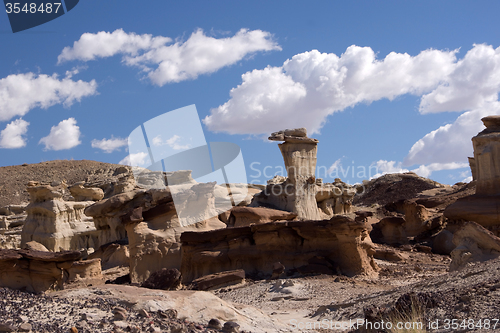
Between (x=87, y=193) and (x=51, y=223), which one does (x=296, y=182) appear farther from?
(x=87, y=193)

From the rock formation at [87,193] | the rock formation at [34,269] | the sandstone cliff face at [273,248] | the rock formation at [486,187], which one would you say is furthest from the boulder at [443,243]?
the rock formation at [87,193]

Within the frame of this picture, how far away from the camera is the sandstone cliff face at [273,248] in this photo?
1212 cm

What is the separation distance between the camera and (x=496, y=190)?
18141mm

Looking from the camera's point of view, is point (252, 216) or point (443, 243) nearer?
point (252, 216)

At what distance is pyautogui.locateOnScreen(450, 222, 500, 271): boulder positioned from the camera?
33.7ft

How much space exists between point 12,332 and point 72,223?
18.9 meters

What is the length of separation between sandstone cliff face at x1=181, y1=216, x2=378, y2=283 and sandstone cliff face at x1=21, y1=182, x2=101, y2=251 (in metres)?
9.90

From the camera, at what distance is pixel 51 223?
2177 cm

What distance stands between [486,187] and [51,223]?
18151 millimetres

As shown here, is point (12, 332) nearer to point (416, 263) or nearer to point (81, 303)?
point (81, 303)

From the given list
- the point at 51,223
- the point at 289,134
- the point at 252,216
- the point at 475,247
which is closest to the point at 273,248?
the point at 252,216

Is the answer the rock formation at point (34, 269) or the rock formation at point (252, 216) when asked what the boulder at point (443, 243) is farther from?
the rock formation at point (34, 269)

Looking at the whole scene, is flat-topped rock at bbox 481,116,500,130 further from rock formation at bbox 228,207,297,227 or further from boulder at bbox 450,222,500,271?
boulder at bbox 450,222,500,271

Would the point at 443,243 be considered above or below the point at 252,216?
below
